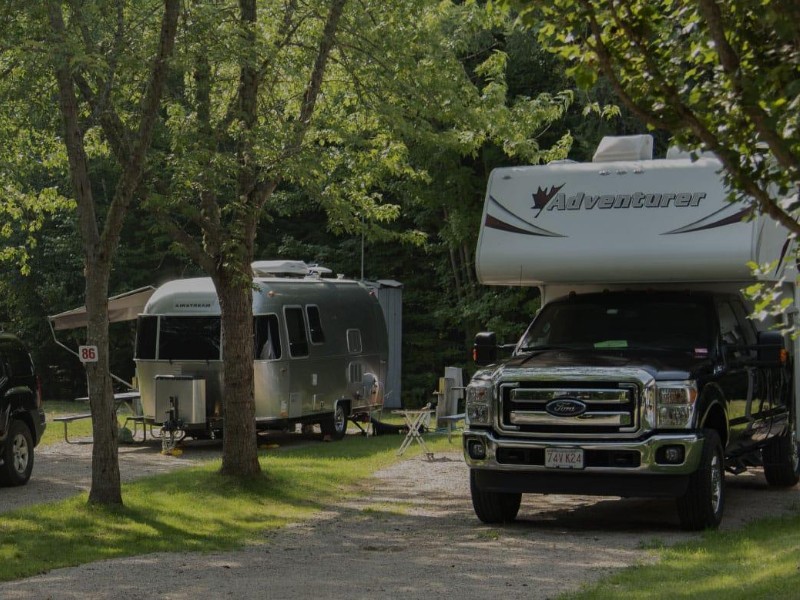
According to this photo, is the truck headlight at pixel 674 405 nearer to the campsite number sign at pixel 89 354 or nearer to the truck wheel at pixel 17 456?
the campsite number sign at pixel 89 354

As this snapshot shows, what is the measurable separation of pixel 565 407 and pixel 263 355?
9.44 metres

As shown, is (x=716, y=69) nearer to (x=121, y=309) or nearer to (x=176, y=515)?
(x=176, y=515)

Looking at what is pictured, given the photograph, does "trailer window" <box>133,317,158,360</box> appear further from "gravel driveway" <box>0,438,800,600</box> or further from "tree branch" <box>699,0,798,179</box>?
"tree branch" <box>699,0,798,179</box>

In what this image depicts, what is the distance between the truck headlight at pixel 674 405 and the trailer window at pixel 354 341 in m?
11.8

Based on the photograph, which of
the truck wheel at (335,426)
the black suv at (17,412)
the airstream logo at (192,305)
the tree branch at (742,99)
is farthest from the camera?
the truck wheel at (335,426)

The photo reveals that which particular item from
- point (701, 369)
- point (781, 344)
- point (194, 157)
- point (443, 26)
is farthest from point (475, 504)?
point (443, 26)

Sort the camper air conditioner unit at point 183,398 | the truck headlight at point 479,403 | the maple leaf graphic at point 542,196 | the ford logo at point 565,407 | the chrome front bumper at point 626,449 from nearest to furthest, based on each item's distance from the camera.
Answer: the chrome front bumper at point 626,449
the ford logo at point 565,407
the truck headlight at point 479,403
the maple leaf graphic at point 542,196
the camper air conditioner unit at point 183,398

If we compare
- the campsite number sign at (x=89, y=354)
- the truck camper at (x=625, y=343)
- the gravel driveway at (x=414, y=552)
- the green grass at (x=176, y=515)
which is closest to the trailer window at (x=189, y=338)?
the green grass at (x=176, y=515)

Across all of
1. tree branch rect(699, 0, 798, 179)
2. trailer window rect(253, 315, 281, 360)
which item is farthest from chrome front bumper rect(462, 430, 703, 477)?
trailer window rect(253, 315, 281, 360)

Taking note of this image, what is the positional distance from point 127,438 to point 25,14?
34.5ft

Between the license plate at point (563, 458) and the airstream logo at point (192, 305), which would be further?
the airstream logo at point (192, 305)

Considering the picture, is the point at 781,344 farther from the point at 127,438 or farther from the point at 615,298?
the point at 127,438

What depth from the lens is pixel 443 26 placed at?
16484 millimetres

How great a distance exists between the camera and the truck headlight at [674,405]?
10703 millimetres
